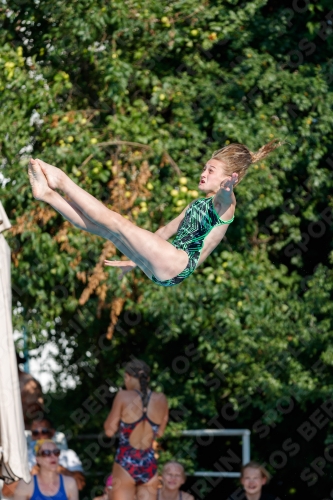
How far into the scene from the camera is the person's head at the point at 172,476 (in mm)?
7570

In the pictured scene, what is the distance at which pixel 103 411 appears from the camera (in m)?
10.3

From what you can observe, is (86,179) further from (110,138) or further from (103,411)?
(103,411)

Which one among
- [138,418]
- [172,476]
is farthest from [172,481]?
[138,418]

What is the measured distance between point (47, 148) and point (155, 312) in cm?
164

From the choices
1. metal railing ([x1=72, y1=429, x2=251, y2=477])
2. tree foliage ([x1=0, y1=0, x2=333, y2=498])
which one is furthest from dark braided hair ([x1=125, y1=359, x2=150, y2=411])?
metal railing ([x1=72, y1=429, x2=251, y2=477])

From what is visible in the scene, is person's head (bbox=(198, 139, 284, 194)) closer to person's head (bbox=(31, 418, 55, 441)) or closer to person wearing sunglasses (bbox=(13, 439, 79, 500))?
person wearing sunglasses (bbox=(13, 439, 79, 500))

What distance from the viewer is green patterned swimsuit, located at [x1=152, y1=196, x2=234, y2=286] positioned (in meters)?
5.49

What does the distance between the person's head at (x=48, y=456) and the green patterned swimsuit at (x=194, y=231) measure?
2.21 meters

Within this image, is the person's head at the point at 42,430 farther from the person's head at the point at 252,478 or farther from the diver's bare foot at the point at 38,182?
the diver's bare foot at the point at 38,182

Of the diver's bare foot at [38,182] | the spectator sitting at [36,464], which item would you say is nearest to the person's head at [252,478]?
the spectator sitting at [36,464]

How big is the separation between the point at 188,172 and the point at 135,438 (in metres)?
2.44

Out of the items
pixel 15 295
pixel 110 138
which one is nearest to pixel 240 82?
pixel 110 138

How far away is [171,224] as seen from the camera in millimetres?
5758

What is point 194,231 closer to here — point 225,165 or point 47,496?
point 225,165
